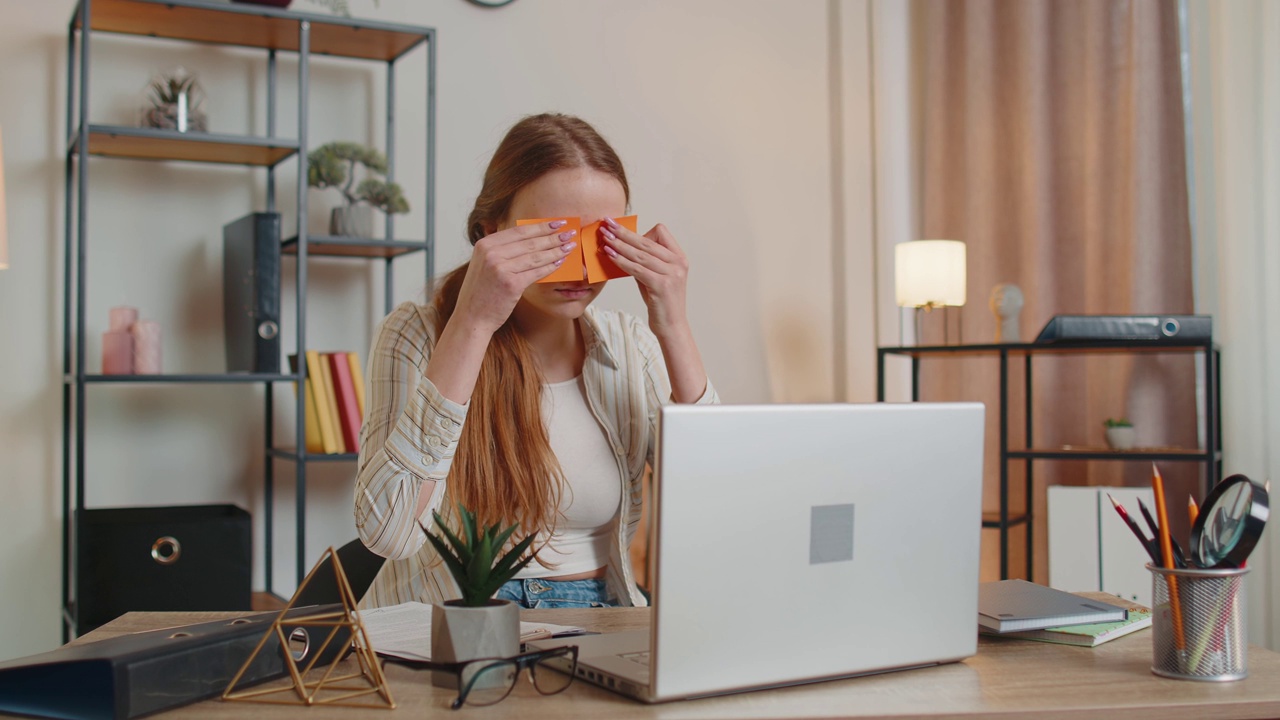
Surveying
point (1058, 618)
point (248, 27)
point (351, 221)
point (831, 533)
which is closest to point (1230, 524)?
point (1058, 618)

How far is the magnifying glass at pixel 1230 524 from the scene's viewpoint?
3.04 ft

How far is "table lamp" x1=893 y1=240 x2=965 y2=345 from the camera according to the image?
2.85 metres

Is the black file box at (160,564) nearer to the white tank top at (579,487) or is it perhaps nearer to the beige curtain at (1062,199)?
the white tank top at (579,487)

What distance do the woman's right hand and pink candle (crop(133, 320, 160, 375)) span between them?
4.19ft

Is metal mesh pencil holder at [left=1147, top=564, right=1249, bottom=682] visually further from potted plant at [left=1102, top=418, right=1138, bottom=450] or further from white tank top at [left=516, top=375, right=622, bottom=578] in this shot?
potted plant at [left=1102, top=418, right=1138, bottom=450]

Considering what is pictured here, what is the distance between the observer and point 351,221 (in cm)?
253

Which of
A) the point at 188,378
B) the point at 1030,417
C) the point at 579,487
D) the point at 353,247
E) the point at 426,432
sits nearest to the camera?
the point at 426,432

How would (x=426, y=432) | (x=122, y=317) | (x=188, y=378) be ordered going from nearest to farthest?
(x=426, y=432) < (x=188, y=378) < (x=122, y=317)

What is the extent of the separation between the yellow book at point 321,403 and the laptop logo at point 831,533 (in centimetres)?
179

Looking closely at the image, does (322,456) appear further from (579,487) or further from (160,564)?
(579,487)

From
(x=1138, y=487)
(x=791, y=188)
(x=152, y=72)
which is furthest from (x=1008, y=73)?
(x=152, y=72)

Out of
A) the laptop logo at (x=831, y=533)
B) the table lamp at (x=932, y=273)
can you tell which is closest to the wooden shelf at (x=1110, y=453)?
the table lamp at (x=932, y=273)

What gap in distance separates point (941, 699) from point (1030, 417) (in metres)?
2.20

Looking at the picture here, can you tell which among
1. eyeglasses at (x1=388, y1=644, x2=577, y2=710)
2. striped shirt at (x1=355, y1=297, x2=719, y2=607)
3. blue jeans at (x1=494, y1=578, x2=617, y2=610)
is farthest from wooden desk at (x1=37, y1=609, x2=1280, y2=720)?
blue jeans at (x1=494, y1=578, x2=617, y2=610)
